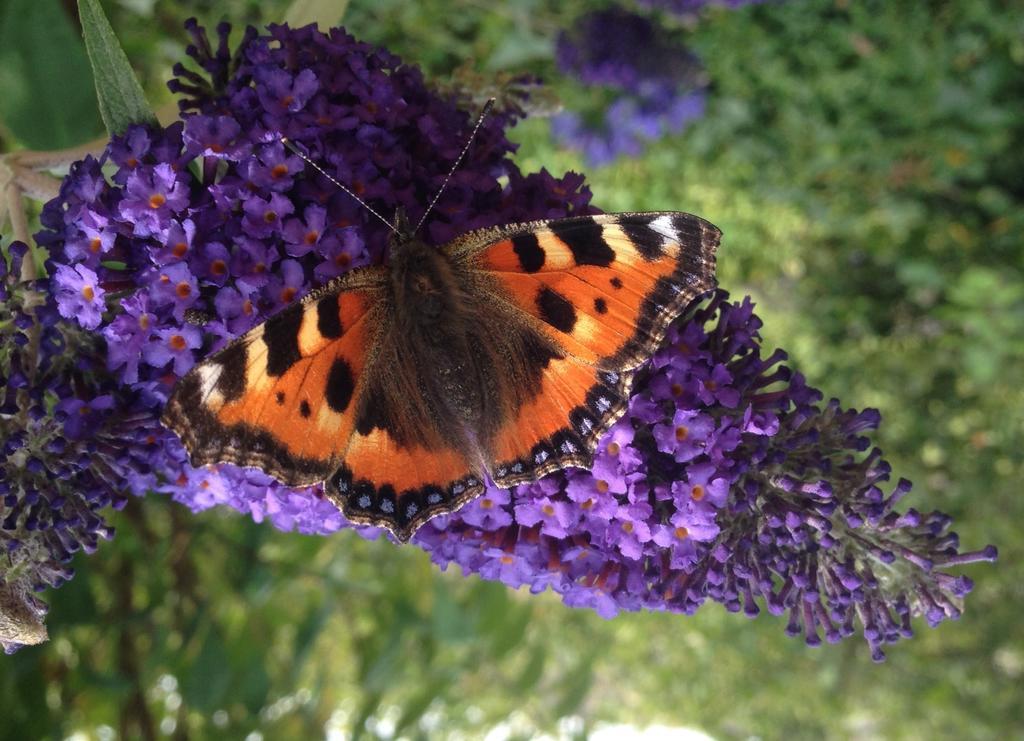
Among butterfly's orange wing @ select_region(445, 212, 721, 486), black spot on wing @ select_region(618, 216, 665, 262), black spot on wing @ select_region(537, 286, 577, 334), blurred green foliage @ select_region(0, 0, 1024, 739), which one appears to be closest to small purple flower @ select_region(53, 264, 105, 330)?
butterfly's orange wing @ select_region(445, 212, 721, 486)

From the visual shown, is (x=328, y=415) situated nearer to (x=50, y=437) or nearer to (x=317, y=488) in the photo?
(x=317, y=488)

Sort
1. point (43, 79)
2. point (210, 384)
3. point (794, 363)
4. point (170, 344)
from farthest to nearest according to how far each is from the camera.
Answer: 1. point (794, 363)
2. point (43, 79)
3. point (170, 344)
4. point (210, 384)

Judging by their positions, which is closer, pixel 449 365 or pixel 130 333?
pixel 130 333

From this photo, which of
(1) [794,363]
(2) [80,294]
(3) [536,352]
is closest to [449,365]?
(3) [536,352]

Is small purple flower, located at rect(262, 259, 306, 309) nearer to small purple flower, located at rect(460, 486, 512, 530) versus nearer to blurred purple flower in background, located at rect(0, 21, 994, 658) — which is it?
blurred purple flower in background, located at rect(0, 21, 994, 658)

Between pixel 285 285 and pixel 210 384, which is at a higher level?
pixel 285 285

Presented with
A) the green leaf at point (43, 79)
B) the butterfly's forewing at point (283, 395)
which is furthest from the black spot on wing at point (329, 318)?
the green leaf at point (43, 79)

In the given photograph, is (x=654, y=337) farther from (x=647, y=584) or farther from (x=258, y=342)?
(x=258, y=342)

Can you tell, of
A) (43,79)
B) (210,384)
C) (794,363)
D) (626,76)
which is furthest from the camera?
(794,363)
